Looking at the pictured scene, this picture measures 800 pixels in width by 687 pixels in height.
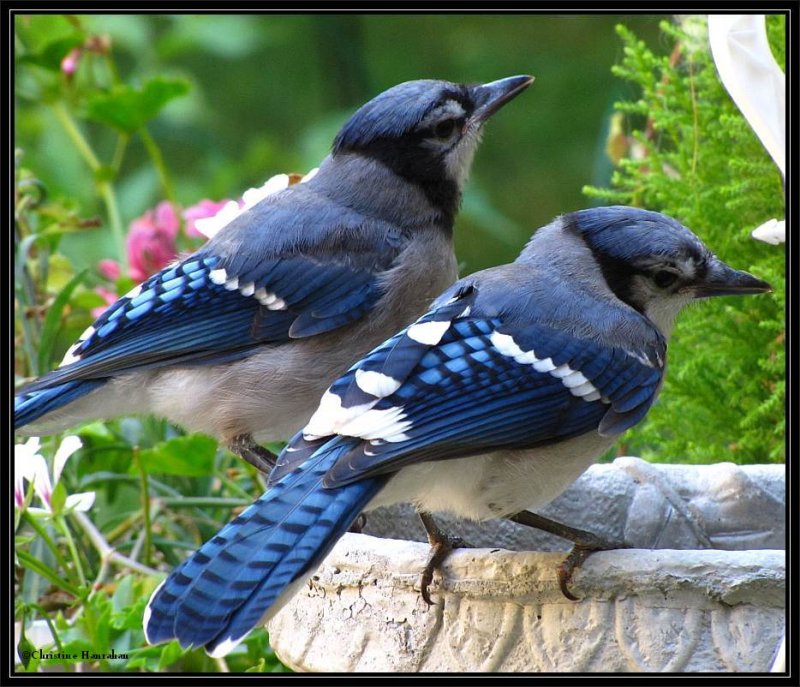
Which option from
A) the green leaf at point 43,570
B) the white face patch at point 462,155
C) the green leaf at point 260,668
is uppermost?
the white face patch at point 462,155

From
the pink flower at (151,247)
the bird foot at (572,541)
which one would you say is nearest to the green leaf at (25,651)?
the bird foot at (572,541)

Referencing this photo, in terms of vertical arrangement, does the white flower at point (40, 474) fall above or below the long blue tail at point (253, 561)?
below

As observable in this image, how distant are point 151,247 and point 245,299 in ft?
1.88

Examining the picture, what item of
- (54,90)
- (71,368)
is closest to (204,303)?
(71,368)

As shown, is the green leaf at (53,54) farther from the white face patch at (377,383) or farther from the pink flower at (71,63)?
the white face patch at (377,383)

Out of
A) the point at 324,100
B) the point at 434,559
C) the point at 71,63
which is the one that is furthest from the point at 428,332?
the point at 324,100

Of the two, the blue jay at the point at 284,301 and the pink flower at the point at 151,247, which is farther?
the pink flower at the point at 151,247

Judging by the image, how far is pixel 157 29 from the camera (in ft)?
12.2

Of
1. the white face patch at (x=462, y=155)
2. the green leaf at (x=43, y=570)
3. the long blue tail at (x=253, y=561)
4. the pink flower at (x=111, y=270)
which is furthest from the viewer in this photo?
the pink flower at (x=111, y=270)

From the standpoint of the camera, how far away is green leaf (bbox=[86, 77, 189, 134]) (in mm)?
2295

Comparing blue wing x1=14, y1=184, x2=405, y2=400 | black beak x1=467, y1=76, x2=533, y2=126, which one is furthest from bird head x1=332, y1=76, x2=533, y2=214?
blue wing x1=14, y1=184, x2=405, y2=400

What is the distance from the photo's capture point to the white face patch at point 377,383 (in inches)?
53.6

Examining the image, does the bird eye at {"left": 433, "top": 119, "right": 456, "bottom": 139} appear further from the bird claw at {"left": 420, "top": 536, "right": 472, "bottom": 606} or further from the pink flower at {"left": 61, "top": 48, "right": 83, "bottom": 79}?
the pink flower at {"left": 61, "top": 48, "right": 83, "bottom": 79}

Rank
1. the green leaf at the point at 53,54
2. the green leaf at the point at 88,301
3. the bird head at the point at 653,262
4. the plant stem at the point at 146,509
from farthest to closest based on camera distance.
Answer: the green leaf at the point at 53,54 → the green leaf at the point at 88,301 → the plant stem at the point at 146,509 → the bird head at the point at 653,262
